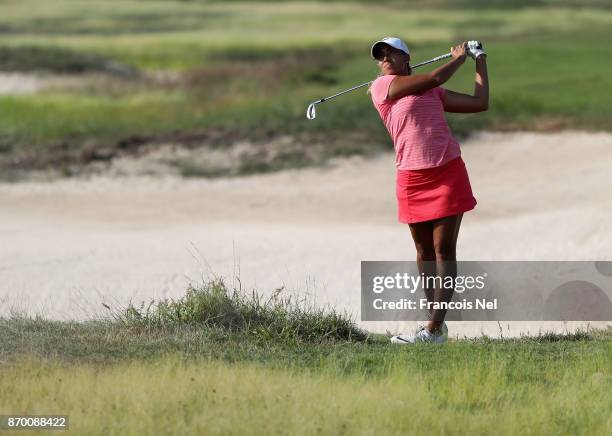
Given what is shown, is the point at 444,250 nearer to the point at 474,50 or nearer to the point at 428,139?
the point at 428,139

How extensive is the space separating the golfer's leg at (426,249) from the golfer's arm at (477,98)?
69 cm

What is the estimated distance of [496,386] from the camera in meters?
6.22

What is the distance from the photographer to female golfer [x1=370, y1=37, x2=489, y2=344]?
24.6 ft

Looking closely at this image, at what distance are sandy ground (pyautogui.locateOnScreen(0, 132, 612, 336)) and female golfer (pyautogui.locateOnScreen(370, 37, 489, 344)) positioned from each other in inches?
46.5

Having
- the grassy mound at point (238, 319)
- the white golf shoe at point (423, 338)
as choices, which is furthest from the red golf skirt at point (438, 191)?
the grassy mound at point (238, 319)

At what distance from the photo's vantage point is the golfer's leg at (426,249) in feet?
25.4

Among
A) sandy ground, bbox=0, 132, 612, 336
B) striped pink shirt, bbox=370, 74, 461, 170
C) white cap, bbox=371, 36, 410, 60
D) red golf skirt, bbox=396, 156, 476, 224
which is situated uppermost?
white cap, bbox=371, 36, 410, 60

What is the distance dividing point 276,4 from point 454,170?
4298 centimetres

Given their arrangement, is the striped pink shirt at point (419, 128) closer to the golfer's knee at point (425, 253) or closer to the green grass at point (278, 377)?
the golfer's knee at point (425, 253)

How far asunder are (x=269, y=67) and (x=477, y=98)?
23.8 m

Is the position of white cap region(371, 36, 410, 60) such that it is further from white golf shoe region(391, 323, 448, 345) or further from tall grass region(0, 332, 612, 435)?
tall grass region(0, 332, 612, 435)

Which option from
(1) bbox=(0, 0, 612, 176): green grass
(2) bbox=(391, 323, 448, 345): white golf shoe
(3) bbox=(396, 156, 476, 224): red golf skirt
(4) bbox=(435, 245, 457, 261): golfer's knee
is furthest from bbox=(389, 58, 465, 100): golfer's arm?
(1) bbox=(0, 0, 612, 176): green grass

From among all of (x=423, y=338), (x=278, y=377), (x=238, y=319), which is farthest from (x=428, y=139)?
(x=278, y=377)

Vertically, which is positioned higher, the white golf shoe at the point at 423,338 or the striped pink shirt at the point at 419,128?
the striped pink shirt at the point at 419,128
